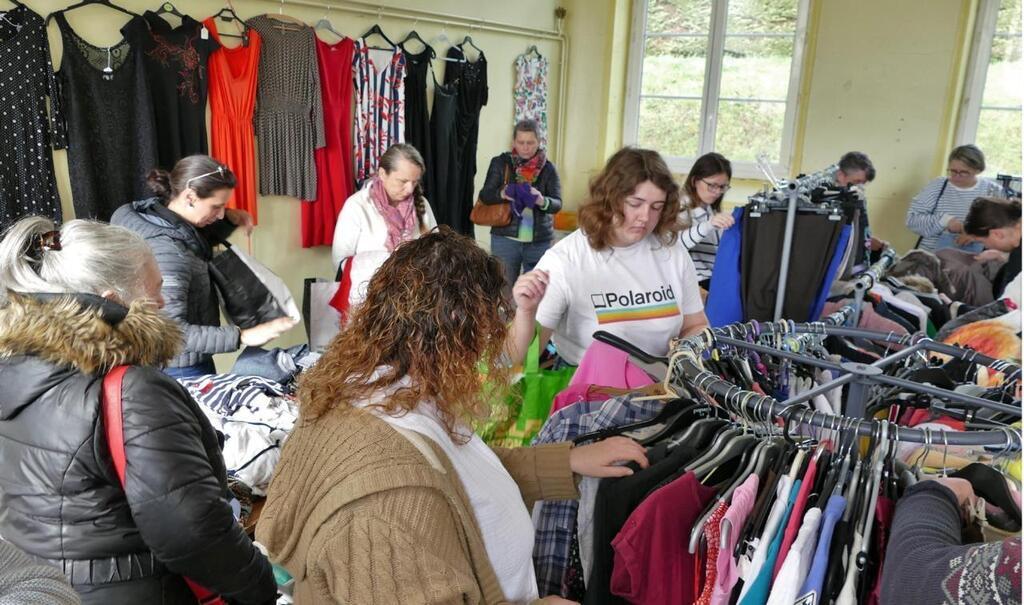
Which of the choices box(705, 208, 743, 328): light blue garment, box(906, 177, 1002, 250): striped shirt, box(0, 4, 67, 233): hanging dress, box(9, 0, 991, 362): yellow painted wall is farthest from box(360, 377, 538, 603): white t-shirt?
box(906, 177, 1002, 250): striped shirt

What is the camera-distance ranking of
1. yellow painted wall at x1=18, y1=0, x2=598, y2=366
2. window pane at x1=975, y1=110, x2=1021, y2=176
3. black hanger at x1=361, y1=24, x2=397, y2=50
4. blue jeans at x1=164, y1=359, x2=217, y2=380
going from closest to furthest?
blue jeans at x1=164, y1=359, x2=217, y2=380
yellow painted wall at x1=18, y1=0, x2=598, y2=366
black hanger at x1=361, y1=24, x2=397, y2=50
window pane at x1=975, y1=110, x2=1021, y2=176

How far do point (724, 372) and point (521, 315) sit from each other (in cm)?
52

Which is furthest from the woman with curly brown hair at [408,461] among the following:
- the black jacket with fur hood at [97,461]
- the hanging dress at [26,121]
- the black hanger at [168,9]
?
the black hanger at [168,9]

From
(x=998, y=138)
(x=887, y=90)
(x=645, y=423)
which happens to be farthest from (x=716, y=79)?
(x=645, y=423)

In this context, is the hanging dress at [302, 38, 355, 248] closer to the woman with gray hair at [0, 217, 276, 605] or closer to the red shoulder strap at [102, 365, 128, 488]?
the woman with gray hair at [0, 217, 276, 605]

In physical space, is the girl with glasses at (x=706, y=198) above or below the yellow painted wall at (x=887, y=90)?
below

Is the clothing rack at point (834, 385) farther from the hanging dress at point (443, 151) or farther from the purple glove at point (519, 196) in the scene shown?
the hanging dress at point (443, 151)

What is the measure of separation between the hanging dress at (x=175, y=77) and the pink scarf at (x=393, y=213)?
907 millimetres

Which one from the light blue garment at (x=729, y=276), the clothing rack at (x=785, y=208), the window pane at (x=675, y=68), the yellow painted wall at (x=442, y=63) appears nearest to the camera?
the clothing rack at (x=785, y=208)

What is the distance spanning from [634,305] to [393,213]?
181cm

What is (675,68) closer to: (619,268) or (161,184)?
(619,268)

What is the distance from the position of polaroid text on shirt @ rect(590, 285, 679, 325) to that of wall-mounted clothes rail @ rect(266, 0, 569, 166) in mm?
2923

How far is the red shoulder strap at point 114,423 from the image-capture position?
1.25 metres

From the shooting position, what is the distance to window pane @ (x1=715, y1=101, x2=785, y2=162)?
606 centimetres
